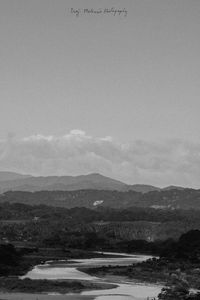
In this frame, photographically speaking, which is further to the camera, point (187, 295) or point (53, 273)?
point (53, 273)

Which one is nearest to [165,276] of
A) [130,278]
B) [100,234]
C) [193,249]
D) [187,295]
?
[130,278]

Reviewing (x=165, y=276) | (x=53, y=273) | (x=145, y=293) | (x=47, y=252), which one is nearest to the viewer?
(x=145, y=293)

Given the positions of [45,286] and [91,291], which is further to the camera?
[45,286]

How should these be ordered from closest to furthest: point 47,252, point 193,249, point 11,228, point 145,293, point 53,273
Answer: point 145,293, point 53,273, point 193,249, point 47,252, point 11,228

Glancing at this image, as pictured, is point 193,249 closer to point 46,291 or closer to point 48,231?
point 46,291

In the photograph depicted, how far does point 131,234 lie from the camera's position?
197 m

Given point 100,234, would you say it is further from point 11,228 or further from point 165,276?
point 165,276

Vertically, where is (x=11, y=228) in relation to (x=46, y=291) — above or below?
above

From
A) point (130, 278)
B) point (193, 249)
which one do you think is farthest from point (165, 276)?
point (193, 249)

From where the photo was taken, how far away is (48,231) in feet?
643

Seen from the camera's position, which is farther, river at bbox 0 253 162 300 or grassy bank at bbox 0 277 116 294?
→ grassy bank at bbox 0 277 116 294

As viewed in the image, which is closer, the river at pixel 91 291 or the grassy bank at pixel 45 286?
the river at pixel 91 291

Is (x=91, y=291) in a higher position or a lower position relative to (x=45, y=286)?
lower

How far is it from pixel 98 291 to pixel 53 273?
2393cm
